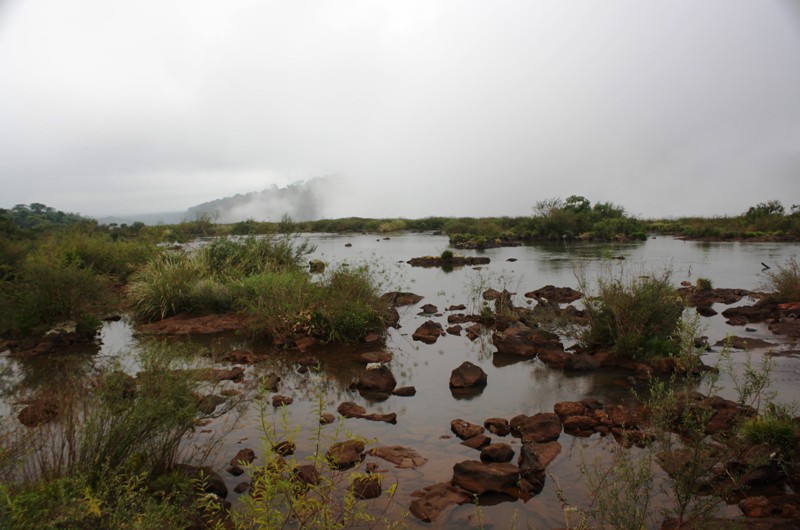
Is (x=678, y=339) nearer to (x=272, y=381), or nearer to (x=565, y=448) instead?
(x=565, y=448)

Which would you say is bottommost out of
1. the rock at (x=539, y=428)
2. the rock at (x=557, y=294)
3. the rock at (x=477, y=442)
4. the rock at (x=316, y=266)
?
the rock at (x=477, y=442)

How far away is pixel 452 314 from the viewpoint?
40.0 feet

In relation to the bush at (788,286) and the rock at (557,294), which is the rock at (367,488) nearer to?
the rock at (557,294)

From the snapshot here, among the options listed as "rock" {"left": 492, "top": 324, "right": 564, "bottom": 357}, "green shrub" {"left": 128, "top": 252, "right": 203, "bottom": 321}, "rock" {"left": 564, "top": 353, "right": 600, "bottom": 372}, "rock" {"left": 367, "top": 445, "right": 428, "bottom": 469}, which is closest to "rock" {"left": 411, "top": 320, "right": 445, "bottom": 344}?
"rock" {"left": 492, "top": 324, "right": 564, "bottom": 357}

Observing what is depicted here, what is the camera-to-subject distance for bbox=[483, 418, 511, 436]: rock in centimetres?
549

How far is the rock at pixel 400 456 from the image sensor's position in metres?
4.85

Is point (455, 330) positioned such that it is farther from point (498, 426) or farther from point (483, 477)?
point (483, 477)

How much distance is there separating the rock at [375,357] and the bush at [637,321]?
3680mm

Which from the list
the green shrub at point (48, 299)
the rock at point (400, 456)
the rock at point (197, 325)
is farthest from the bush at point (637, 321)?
the green shrub at point (48, 299)

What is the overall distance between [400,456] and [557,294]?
10622 millimetres

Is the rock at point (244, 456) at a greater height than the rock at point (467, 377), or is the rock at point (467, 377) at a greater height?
the rock at point (467, 377)

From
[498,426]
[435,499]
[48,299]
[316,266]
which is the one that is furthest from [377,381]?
[316,266]

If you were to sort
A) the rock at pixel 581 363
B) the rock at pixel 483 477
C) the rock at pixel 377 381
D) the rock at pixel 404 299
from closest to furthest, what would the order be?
the rock at pixel 483 477, the rock at pixel 377 381, the rock at pixel 581 363, the rock at pixel 404 299

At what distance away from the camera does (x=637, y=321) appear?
8062 millimetres
